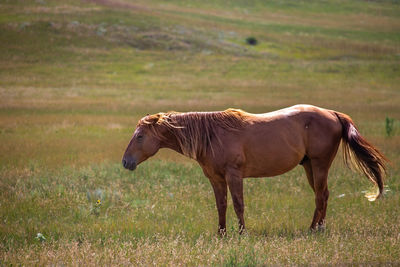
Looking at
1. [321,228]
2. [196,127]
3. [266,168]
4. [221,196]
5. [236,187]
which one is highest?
[196,127]

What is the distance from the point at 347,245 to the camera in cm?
624

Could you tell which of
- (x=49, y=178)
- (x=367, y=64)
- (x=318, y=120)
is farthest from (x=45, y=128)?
(x=367, y=64)

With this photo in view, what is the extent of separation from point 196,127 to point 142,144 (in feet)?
2.79

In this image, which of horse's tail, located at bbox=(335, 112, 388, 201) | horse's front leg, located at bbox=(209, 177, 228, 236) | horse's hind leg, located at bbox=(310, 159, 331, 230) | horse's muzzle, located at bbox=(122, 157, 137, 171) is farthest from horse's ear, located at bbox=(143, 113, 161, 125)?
horse's tail, located at bbox=(335, 112, 388, 201)

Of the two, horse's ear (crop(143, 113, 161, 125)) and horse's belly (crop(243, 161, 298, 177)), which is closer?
horse's ear (crop(143, 113, 161, 125))

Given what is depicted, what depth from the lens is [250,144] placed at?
711cm

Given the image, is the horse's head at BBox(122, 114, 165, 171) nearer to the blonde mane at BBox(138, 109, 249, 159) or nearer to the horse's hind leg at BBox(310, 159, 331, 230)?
the blonde mane at BBox(138, 109, 249, 159)

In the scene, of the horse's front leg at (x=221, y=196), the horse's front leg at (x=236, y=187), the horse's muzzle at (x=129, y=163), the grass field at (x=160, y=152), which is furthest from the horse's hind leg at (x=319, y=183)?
the horse's muzzle at (x=129, y=163)

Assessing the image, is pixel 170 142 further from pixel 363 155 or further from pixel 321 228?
pixel 363 155

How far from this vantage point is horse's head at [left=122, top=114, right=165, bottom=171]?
267 inches

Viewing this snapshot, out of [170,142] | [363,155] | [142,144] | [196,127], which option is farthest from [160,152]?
[363,155]

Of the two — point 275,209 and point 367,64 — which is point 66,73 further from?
point 275,209

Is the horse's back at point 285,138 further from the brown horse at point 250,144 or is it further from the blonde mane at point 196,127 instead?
the blonde mane at point 196,127

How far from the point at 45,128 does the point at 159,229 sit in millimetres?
12568
